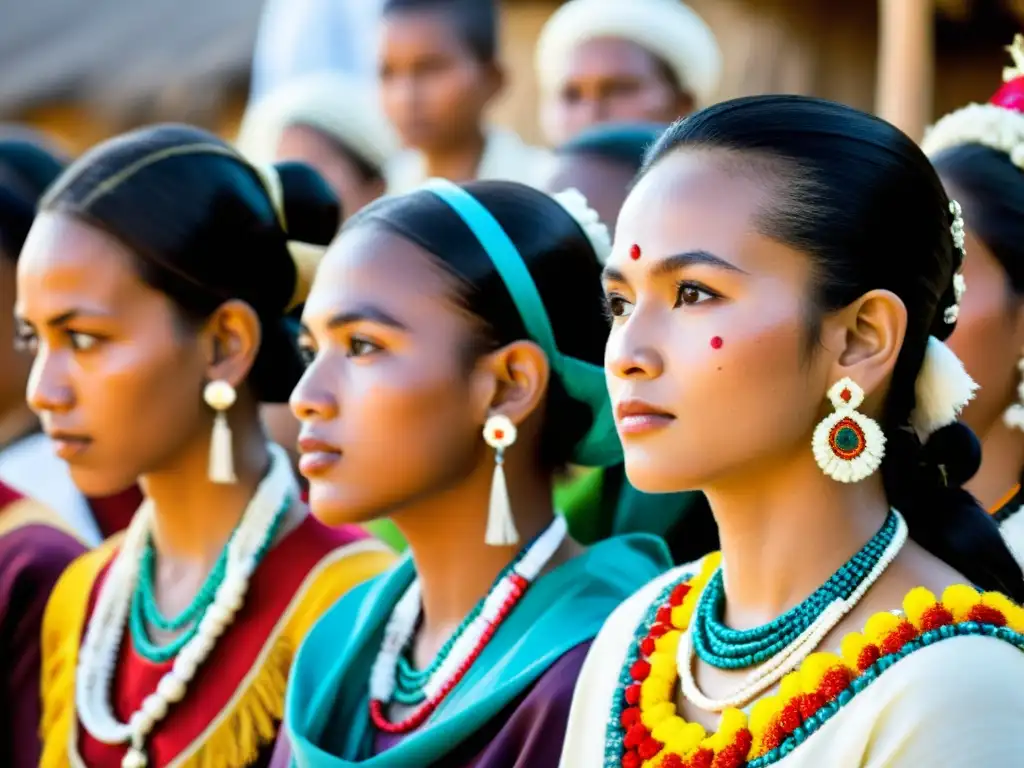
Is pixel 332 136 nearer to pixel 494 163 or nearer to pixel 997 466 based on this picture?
pixel 494 163

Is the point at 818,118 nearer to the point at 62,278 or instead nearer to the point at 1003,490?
the point at 1003,490

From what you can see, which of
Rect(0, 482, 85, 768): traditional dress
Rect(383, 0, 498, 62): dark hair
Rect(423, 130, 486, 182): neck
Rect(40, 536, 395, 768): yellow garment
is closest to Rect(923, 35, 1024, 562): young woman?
Rect(40, 536, 395, 768): yellow garment

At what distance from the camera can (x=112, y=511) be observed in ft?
13.2

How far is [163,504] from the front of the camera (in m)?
3.25

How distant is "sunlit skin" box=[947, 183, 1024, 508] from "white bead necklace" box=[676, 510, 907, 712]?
88 cm

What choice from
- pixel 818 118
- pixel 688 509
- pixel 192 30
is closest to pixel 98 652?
pixel 688 509

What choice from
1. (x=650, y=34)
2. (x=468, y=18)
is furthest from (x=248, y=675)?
(x=468, y=18)

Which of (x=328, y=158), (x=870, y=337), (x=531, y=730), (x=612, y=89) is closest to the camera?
(x=870, y=337)

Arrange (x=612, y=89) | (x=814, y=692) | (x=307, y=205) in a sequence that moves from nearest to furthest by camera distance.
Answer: (x=814, y=692) < (x=307, y=205) < (x=612, y=89)

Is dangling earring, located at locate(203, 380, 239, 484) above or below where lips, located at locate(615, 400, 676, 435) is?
above

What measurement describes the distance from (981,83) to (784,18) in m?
0.89

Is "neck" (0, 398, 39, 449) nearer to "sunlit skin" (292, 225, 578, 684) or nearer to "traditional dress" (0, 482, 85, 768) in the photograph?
→ "traditional dress" (0, 482, 85, 768)

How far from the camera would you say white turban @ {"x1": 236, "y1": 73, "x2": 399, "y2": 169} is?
550cm

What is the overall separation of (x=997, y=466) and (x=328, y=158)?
314 cm
